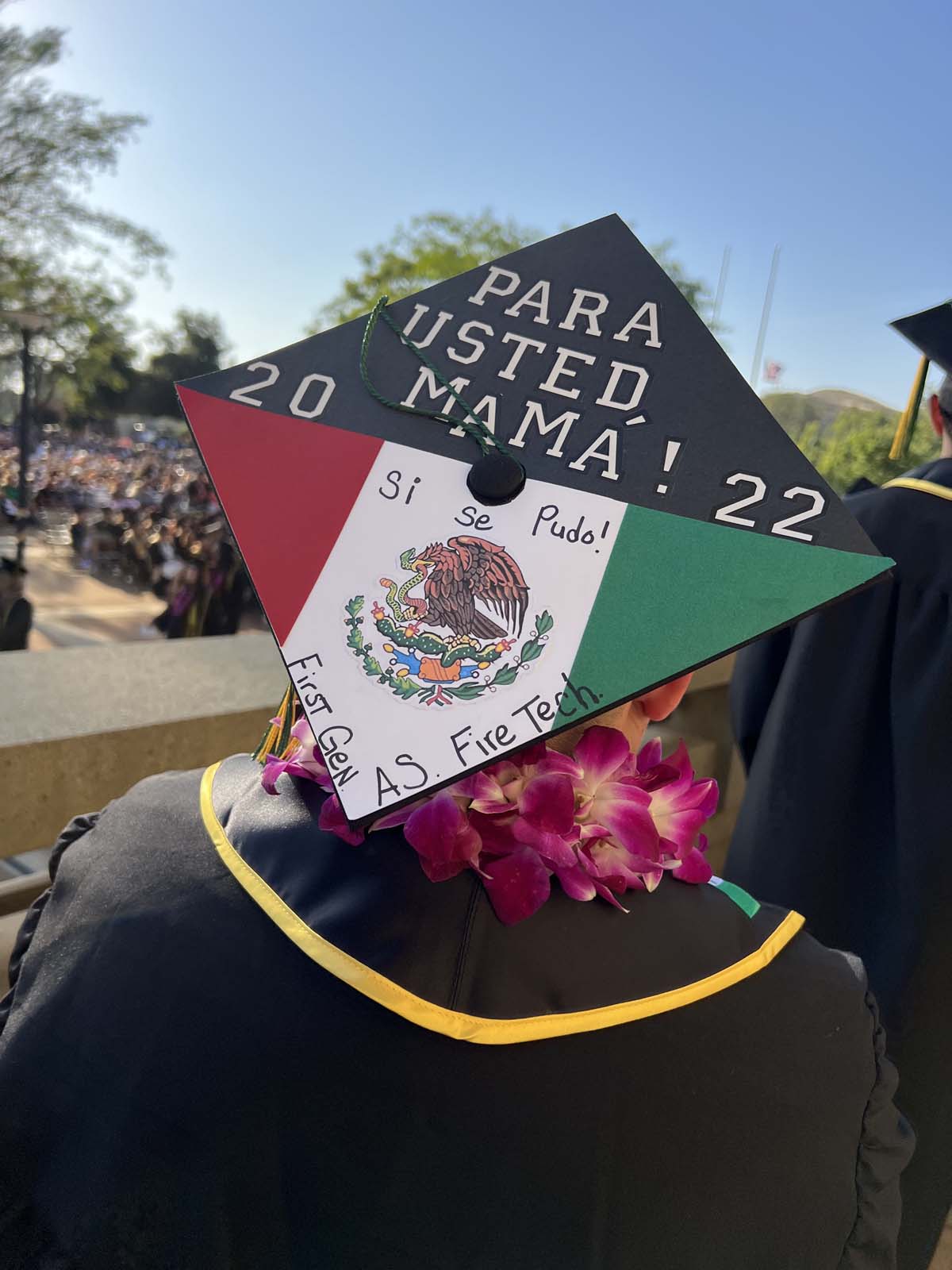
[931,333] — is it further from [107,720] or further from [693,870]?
[107,720]

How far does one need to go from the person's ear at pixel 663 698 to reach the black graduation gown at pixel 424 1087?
22cm

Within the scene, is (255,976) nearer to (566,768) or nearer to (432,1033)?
(432,1033)

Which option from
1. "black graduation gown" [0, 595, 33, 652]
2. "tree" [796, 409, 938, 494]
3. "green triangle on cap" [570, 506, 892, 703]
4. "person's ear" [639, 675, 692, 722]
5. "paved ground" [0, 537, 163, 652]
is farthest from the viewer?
"paved ground" [0, 537, 163, 652]

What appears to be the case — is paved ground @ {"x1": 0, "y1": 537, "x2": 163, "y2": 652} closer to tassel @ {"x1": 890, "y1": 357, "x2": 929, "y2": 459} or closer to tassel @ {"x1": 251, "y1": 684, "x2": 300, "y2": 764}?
tassel @ {"x1": 890, "y1": 357, "x2": 929, "y2": 459}

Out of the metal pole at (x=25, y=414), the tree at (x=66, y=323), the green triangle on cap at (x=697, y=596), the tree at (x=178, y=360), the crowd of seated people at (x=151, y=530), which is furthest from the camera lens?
the tree at (x=178, y=360)

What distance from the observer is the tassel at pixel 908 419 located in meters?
2.14

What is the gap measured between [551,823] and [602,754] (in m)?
0.10

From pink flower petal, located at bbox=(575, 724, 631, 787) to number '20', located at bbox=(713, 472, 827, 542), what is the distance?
249 millimetres

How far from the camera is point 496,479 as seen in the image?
980mm

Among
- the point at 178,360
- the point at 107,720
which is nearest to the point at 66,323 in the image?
the point at 107,720

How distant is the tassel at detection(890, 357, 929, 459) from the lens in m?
2.14

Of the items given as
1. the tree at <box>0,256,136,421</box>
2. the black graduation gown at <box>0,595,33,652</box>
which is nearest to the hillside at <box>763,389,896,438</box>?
the black graduation gown at <box>0,595,33,652</box>

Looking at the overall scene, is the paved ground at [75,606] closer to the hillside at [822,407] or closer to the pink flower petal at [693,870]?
the hillside at [822,407]

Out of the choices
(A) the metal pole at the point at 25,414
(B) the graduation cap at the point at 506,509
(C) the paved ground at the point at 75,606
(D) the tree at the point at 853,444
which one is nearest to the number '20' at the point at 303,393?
(B) the graduation cap at the point at 506,509
